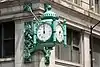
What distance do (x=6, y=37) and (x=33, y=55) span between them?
335 centimetres

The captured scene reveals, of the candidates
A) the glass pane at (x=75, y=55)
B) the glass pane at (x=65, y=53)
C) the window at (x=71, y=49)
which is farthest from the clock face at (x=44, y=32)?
the glass pane at (x=75, y=55)

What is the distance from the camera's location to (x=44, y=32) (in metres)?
22.9

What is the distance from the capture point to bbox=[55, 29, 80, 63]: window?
100 feet

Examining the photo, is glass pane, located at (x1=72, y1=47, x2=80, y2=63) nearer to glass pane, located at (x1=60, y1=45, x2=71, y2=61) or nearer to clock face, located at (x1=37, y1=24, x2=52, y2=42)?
glass pane, located at (x1=60, y1=45, x2=71, y2=61)

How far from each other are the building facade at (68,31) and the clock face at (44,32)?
450cm

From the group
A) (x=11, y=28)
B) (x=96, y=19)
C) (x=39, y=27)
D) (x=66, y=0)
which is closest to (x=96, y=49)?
(x=96, y=19)

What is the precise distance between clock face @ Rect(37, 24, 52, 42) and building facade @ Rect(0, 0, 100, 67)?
4.50 m

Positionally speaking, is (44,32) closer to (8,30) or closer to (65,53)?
(8,30)

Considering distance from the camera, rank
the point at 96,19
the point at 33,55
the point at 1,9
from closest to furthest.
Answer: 1. the point at 33,55
2. the point at 1,9
3. the point at 96,19

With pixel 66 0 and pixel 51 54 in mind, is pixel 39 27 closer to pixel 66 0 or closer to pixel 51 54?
pixel 51 54

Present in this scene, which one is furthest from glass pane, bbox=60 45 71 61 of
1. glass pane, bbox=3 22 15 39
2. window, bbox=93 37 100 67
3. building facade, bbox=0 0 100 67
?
window, bbox=93 37 100 67

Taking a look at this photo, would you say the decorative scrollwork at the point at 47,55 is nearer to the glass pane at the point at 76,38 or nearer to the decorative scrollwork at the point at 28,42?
the decorative scrollwork at the point at 28,42

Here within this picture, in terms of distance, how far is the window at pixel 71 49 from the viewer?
3053 cm

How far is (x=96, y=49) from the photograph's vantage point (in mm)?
35625
